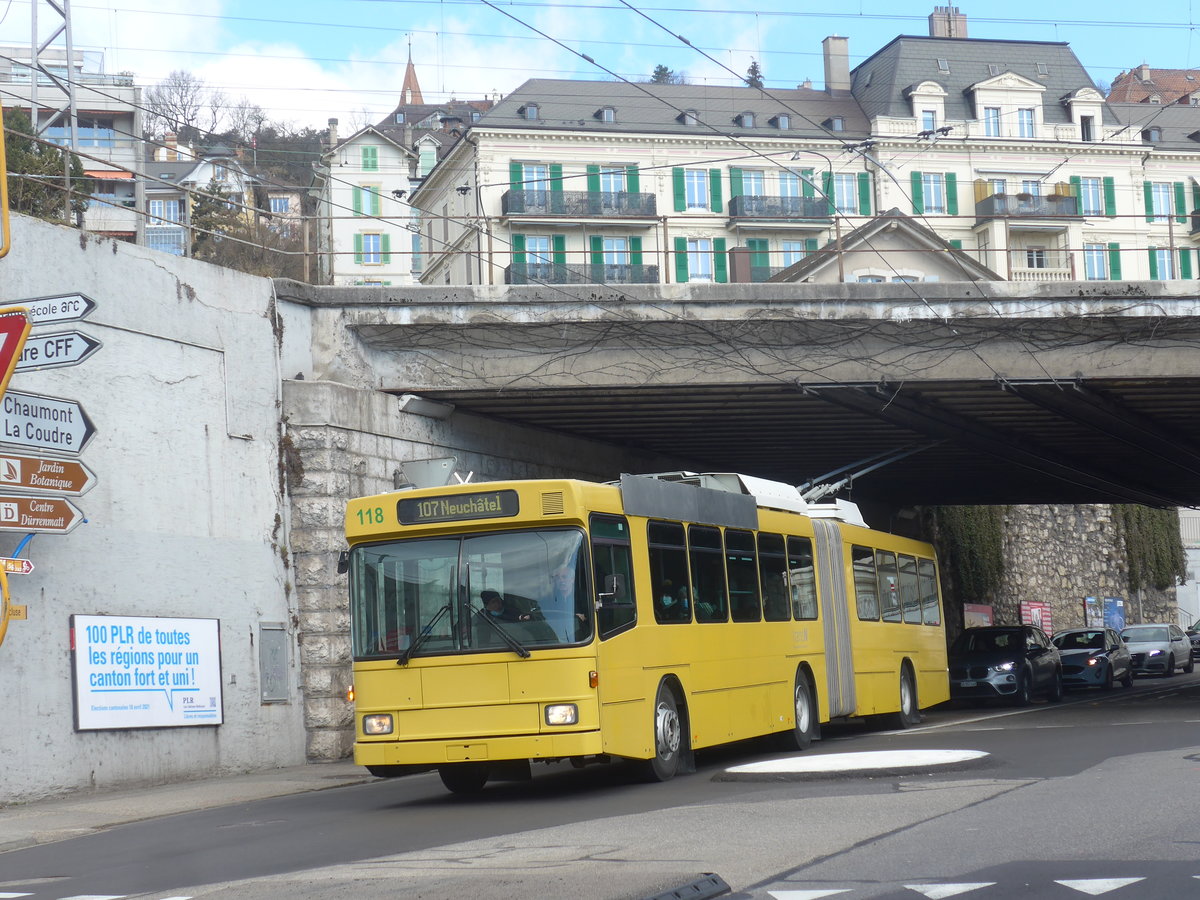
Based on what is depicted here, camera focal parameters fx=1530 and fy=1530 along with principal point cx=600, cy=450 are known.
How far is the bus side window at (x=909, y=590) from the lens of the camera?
22.4m

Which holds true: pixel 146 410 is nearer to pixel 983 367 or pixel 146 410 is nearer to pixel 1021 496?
pixel 983 367

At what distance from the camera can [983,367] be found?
21766 mm

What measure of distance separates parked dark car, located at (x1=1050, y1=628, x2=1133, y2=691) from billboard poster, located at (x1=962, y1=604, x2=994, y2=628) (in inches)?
372

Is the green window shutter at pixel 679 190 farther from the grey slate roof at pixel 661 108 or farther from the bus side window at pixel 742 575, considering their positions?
the bus side window at pixel 742 575

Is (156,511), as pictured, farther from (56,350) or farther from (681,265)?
(681,265)

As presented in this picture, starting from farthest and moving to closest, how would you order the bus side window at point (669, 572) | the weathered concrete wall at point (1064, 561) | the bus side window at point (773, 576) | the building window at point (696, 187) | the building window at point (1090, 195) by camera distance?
the building window at point (1090, 195) → the building window at point (696, 187) → the weathered concrete wall at point (1064, 561) → the bus side window at point (773, 576) → the bus side window at point (669, 572)

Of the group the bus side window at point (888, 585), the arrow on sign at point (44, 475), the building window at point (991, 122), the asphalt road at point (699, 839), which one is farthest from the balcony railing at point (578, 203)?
the asphalt road at point (699, 839)

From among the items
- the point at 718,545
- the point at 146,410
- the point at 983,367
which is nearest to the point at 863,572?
the point at 983,367

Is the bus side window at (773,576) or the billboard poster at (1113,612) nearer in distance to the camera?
the bus side window at (773,576)

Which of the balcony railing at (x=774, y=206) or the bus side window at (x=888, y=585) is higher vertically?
the balcony railing at (x=774, y=206)

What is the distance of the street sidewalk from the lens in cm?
1285

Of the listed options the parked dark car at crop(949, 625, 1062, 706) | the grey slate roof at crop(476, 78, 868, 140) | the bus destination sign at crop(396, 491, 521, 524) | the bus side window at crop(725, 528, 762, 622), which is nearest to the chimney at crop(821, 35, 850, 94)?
the grey slate roof at crop(476, 78, 868, 140)

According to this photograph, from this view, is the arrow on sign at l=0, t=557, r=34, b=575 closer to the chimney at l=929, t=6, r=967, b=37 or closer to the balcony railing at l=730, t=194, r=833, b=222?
the balcony railing at l=730, t=194, r=833, b=222

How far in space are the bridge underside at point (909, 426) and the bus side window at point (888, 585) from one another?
241 cm
